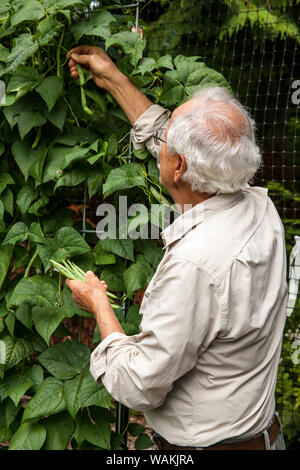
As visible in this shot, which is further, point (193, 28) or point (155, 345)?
point (193, 28)

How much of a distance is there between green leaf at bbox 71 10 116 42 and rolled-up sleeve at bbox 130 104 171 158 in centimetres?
28

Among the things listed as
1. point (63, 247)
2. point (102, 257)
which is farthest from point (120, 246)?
point (63, 247)

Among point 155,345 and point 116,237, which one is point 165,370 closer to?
point 155,345

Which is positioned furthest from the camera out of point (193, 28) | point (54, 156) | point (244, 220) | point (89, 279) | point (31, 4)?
point (193, 28)

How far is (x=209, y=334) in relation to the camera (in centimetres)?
116

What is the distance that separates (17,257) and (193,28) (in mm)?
2018

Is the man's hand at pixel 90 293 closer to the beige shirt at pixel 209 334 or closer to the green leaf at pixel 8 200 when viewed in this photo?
the beige shirt at pixel 209 334

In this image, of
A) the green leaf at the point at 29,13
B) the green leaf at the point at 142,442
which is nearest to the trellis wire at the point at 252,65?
the green leaf at the point at 29,13

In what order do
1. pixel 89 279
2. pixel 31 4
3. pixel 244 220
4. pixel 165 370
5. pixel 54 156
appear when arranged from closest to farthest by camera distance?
pixel 165 370 < pixel 244 220 < pixel 89 279 < pixel 31 4 < pixel 54 156

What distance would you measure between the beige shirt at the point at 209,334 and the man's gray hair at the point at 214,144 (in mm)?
65

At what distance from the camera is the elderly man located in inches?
44.8

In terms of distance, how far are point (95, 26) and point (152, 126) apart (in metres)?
0.38

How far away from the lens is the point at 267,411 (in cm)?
132
